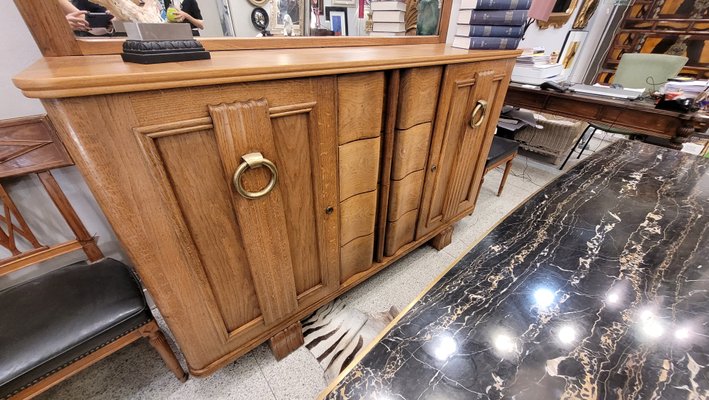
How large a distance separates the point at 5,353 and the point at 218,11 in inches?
44.4

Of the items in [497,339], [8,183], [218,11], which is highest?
[218,11]

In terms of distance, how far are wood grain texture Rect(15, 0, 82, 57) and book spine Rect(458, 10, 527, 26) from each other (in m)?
1.50

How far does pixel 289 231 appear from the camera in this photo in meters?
0.88

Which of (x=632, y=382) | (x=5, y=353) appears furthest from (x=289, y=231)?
(x=632, y=382)

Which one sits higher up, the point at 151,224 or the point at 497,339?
the point at 151,224

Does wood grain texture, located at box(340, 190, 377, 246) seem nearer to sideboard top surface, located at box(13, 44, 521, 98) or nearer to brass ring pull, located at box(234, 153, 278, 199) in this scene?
brass ring pull, located at box(234, 153, 278, 199)

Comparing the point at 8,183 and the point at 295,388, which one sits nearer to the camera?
the point at 8,183

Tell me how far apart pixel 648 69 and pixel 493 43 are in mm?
3054

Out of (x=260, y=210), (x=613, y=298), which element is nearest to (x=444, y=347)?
(x=613, y=298)

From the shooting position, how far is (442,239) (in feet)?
5.68

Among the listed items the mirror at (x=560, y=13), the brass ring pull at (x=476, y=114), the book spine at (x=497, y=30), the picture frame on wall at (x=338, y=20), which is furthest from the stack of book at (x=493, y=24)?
the mirror at (x=560, y=13)

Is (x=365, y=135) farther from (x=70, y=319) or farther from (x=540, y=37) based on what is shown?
(x=540, y=37)

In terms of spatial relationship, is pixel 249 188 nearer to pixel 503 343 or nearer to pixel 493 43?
pixel 503 343

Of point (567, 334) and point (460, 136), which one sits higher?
point (460, 136)
